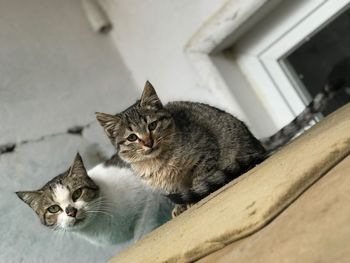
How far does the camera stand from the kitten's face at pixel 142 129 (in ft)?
4.48

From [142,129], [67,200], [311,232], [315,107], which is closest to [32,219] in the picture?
[67,200]

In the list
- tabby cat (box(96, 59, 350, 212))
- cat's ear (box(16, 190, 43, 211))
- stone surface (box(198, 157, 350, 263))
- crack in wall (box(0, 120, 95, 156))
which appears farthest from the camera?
crack in wall (box(0, 120, 95, 156))

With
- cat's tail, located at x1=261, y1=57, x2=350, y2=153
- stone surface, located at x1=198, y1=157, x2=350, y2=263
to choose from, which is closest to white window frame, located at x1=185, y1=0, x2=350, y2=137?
cat's tail, located at x1=261, y1=57, x2=350, y2=153

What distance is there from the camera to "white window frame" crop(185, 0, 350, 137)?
1.79m

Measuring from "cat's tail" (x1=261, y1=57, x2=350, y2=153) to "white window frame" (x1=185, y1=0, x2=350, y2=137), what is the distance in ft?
0.71

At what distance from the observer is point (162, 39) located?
6.80 ft

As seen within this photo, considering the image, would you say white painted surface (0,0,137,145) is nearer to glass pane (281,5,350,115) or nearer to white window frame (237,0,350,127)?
white window frame (237,0,350,127)

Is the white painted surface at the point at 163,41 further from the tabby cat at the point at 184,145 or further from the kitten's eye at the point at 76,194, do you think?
the kitten's eye at the point at 76,194

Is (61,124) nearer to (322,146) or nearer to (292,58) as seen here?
(292,58)

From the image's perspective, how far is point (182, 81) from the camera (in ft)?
6.64

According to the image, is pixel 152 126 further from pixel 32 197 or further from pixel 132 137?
pixel 32 197

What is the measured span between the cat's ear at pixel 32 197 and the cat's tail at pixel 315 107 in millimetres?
658

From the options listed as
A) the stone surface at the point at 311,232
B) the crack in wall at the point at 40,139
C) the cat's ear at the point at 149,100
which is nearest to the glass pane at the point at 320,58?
the cat's ear at the point at 149,100

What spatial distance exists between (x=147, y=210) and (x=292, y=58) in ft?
2.51
